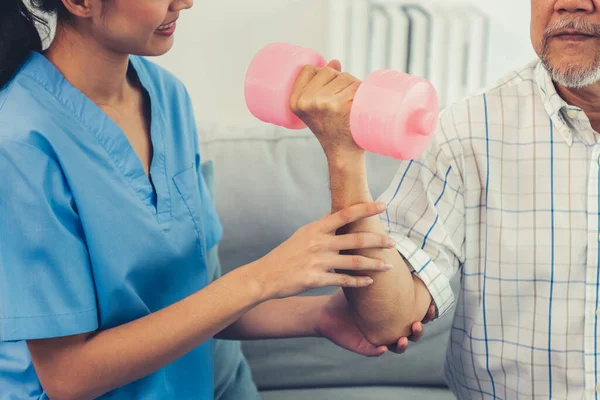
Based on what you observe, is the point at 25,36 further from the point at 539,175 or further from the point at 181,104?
the point at 539,175

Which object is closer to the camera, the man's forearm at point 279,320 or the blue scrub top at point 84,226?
the blue scrub top at point 84,226

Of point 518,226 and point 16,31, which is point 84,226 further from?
point 518,226

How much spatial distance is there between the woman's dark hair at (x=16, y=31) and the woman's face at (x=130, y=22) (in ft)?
0.24

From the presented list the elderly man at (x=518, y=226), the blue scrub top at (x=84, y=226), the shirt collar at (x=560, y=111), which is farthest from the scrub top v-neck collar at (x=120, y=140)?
the shirt collar at (x=560, y=111)

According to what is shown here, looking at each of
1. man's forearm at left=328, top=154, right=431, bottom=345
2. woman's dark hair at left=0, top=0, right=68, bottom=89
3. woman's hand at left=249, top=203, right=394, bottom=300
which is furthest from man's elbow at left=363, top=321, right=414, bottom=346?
woman's dark hair at left=0, top=0, right=68, bottom=89

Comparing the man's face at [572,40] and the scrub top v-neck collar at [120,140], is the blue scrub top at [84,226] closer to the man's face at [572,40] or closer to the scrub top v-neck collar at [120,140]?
the scrub top v-neck collar at [120,140]

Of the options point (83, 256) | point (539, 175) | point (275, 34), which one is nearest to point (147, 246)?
point (83, 256)

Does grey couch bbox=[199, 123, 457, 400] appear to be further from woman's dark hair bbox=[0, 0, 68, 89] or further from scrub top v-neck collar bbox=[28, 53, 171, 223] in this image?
woman's dark hair bbox=[0, 0, 68, 89]

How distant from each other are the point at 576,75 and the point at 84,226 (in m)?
0.72

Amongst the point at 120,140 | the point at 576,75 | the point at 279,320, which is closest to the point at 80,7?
the point at 120,140

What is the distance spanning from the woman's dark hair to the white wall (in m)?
1.33

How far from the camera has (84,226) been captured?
3.25 feet

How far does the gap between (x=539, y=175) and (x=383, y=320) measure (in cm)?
33

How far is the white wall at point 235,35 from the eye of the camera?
239 centimetres
